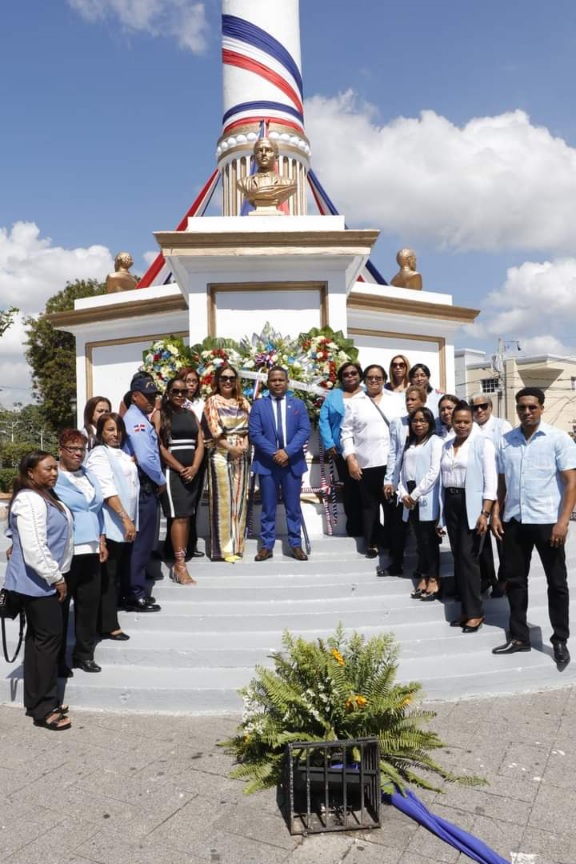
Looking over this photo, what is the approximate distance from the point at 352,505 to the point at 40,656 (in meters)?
3.13

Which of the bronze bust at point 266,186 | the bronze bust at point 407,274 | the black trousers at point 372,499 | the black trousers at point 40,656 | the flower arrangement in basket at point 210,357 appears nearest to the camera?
the black trousers at point 40,656

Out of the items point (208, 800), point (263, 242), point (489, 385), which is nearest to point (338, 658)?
point (208, 800)

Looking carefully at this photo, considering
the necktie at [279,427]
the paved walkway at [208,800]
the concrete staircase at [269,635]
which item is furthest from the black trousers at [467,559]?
the necktie at [279,427]

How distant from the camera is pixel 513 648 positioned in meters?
4.50

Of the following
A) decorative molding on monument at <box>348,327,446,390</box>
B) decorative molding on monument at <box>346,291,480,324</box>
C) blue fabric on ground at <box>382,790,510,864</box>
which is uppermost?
decorative molding on monument at <box>346,291,480,324</box>

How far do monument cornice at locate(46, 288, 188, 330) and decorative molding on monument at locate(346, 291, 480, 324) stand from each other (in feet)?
8.21

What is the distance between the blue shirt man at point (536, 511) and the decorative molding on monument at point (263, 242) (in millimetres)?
3144

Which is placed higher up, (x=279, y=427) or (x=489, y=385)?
(x=489, y=385)

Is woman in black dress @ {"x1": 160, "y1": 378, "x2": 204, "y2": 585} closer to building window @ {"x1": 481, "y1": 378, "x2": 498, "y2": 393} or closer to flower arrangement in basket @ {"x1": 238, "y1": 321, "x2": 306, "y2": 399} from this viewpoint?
flower arrangement in basket @ {"x1": 238, "y1": 321, "x2": 306, "y2": 399}

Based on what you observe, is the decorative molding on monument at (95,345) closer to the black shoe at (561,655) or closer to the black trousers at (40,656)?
the black trousers at (40,656)

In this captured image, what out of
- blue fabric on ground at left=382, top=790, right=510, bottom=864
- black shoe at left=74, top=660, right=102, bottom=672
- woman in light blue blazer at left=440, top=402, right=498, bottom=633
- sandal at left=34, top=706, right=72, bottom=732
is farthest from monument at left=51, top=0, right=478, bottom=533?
blue fabric on ground at left=382, top=790, right=510, bottom=864

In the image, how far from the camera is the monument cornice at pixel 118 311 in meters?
9.40

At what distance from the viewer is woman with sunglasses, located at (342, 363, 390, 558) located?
568 centimetres

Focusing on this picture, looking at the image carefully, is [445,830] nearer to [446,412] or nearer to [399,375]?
[446,412]
